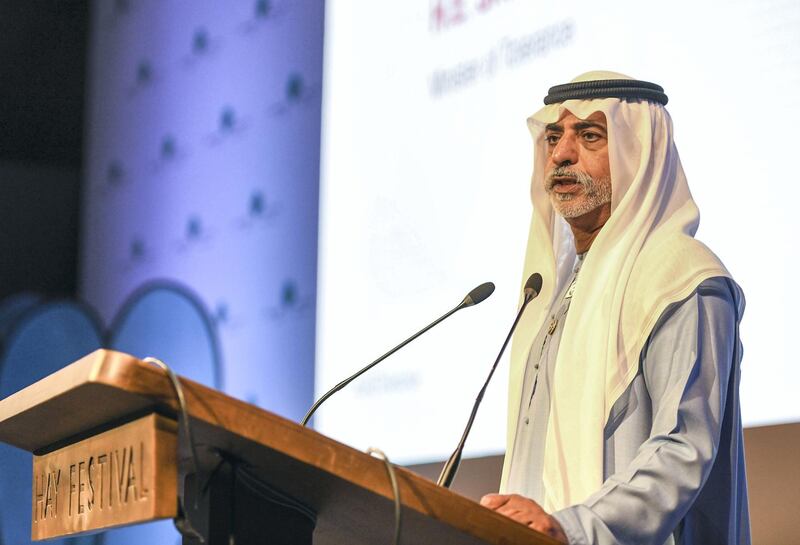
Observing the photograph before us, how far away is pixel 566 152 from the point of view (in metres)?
2.30

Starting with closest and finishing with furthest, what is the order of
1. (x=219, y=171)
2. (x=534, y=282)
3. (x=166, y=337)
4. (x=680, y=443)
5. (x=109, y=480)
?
(x=109, y=480), (x=680, y=443), (x=534, y=282), (x=219, y=171), (x=166, y=337)

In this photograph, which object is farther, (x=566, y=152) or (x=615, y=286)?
(x=566, y=152)

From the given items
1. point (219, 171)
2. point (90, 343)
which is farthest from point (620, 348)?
point (90, 343)

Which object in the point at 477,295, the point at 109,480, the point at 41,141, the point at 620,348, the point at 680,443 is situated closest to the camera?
the point at 109,480

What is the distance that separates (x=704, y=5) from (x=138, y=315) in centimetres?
294

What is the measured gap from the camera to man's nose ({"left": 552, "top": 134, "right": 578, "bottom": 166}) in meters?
2.29

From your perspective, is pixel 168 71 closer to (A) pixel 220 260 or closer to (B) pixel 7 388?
(A) pixel 220 260

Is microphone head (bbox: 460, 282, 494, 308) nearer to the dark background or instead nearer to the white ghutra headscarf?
the white ghutra headscarf

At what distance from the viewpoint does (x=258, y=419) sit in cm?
128

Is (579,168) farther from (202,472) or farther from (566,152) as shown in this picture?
(202,472)

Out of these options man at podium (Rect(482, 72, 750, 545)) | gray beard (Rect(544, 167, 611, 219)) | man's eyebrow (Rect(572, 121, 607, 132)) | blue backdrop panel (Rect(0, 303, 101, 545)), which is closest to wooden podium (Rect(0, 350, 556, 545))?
man at podium (Rect(482, 72, 750, 545))

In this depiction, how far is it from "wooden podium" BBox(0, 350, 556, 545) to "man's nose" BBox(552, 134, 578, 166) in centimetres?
99

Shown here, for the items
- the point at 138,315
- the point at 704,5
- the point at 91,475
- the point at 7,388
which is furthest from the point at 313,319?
the point at 91,475

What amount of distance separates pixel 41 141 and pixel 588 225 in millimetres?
3335
